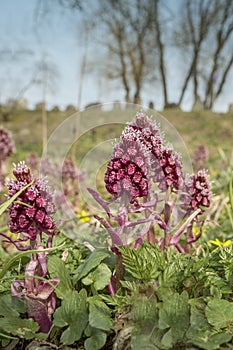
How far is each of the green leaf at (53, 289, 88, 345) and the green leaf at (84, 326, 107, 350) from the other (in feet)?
0.09

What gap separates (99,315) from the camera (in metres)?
1.17

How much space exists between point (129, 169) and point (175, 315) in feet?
1.18

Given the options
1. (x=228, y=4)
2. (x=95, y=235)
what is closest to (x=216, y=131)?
(x=228, y=4)

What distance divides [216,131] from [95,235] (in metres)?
11.2

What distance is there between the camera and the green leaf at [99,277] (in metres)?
1.29

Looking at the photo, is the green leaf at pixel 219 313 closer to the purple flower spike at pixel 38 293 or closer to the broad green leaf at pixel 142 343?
the broad green leaf at pixel 142 343

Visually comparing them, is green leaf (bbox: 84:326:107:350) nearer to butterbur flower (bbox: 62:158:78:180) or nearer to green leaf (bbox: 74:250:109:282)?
green leaf (bbox: 74:250:109:282)

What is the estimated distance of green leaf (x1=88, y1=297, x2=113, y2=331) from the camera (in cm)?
114

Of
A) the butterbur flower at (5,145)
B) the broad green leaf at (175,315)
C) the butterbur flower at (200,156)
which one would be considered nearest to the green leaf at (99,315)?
the broad green leaf at (175,315)

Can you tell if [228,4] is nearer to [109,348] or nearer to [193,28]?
[193,28]

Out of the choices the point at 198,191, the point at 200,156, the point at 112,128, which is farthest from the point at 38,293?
the point at 112,128

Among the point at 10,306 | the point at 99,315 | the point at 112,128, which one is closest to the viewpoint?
the point at 99,315

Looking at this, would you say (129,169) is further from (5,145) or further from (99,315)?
(5,145)

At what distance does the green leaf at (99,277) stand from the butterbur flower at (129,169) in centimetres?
22
